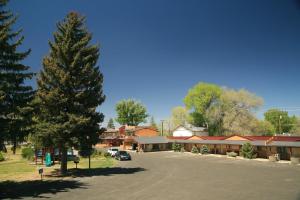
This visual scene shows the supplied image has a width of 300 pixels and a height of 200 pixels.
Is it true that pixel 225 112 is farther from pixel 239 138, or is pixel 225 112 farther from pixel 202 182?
pixel 202 182

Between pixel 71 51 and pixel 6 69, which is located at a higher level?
pixel 71 51

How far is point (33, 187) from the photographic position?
23031mm

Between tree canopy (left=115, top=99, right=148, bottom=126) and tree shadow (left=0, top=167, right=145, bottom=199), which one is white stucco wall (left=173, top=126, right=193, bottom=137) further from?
tree shadow (left=0, top=167, right=145, bottom=199)

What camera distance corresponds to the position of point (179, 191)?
67.3ft

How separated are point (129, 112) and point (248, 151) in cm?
7802

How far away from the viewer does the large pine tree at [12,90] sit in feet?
73.2

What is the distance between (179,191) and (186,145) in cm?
4921

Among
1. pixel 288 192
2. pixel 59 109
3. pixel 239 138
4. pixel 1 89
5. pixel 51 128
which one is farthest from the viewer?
pixel 239 138

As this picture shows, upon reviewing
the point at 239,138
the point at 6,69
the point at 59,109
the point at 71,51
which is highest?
the point at 71,51

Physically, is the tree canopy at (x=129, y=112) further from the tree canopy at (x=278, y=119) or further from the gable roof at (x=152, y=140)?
the tree canopy at (x=278, y=119)

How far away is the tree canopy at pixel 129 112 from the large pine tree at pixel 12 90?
95.3 meters

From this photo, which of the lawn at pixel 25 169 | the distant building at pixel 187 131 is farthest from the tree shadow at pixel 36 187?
the distant building at pixel 187 131

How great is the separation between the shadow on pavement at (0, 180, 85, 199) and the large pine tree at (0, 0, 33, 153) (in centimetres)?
356

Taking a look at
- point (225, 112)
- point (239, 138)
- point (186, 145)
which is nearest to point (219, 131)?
point (225, 112)
